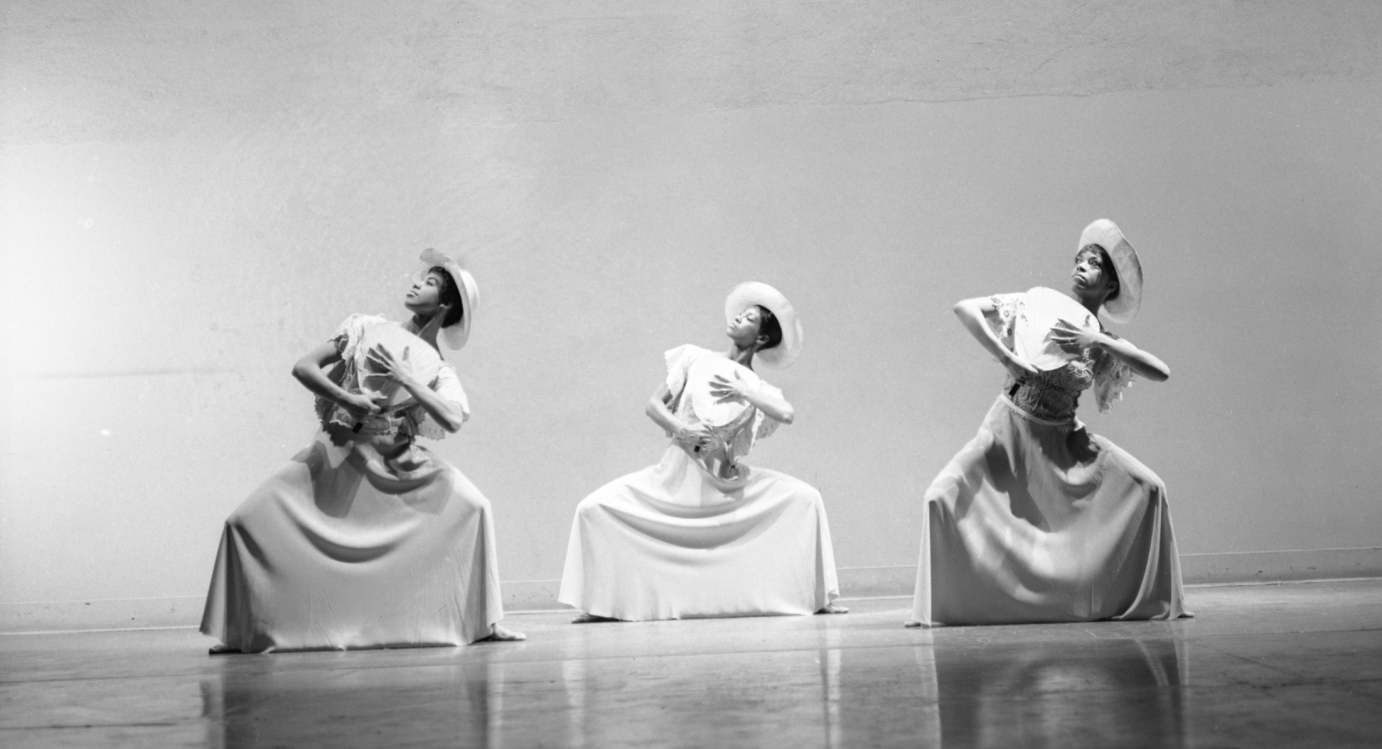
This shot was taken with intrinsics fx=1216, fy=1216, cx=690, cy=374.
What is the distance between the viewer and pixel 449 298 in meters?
5.16

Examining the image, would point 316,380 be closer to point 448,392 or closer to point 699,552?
point 448,392

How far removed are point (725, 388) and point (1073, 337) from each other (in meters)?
1.73

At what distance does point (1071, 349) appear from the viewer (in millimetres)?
4742

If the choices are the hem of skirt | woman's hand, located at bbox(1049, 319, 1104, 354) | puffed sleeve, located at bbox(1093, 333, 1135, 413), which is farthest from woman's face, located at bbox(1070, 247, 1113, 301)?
the hem of skirt

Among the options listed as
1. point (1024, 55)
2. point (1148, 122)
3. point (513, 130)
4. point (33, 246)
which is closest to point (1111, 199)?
point (1148, 122)

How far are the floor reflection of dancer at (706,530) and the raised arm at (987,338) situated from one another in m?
1.17

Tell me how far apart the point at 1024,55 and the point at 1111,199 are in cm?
96

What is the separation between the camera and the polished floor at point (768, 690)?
224 cm

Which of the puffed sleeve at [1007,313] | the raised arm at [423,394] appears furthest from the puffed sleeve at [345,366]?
the puffed sleeve at [1007,313]

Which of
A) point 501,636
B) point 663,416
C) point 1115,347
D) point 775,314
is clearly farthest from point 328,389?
point 1115,347

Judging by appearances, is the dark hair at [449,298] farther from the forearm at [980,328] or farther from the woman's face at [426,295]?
the forearm at [980,328]

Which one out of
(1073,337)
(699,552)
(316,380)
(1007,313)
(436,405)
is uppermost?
(1007,313)

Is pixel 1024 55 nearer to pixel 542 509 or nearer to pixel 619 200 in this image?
pixel 619 200

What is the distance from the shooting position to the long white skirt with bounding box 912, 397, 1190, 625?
4609mm
